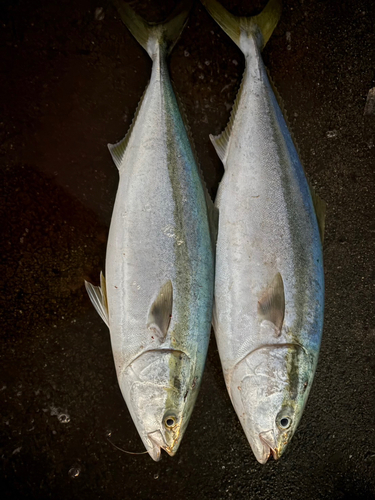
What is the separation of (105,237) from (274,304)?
3.99 ft

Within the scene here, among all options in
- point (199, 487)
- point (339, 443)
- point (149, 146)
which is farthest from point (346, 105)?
point (199, 487)

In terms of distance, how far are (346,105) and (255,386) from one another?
2177 mm

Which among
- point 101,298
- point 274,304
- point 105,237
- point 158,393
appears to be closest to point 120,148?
point 105,237

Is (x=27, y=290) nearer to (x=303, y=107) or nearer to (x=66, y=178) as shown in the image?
(x=66, y=178)

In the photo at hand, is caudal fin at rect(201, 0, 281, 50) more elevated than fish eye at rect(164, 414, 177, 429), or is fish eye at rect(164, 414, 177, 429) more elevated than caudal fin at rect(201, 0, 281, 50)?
caudal fin at rect(201, 0, 281, 50)

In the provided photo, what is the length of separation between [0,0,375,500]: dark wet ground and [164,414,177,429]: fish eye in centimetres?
67

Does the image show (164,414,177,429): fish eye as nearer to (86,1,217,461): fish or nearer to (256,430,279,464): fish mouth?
(86,1,217,461): fish

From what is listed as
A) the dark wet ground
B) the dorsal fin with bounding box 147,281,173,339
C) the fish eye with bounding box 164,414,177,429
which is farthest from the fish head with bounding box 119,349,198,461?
the dark wet ground

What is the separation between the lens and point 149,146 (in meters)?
2.08

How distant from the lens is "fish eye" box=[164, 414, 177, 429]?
76.4 inches

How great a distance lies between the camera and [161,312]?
1.94 meters

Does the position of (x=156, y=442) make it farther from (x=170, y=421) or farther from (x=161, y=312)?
(x=161, y=312)

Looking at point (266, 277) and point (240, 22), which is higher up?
point (240, 22)

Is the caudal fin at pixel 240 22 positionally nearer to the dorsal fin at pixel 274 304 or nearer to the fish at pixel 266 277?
the fish at pixel 266 277
